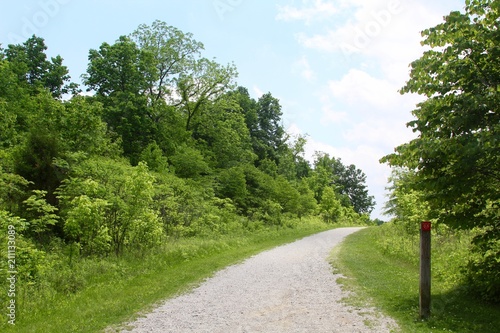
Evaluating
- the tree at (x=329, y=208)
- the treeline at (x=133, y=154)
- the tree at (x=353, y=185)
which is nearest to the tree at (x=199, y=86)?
the treeline at (x=133, y=154)

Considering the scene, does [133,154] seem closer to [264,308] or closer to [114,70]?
[114,70]

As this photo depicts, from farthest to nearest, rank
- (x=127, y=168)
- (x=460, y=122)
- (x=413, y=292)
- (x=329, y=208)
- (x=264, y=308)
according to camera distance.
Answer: (x=329, y=208)
(x=127, y=168)
(x=413, y=292)
(x=264, y=308)
(x=460, y=122)

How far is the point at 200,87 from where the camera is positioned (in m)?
41.1

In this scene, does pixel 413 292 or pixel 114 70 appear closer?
pixel 413 292

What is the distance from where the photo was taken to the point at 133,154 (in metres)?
33.5

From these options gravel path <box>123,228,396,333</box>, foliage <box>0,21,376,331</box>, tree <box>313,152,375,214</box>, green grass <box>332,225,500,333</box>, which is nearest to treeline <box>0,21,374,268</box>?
foliage <box>0,21,376,331</box>

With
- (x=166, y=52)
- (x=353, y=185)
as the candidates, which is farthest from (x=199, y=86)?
(x=353, y=185)

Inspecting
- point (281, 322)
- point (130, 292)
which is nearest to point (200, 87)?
point (130, 292)

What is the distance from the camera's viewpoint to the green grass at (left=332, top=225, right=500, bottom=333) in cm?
667

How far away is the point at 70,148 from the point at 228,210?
496 inches

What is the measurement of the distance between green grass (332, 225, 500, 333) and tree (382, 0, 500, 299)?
2.81 ft

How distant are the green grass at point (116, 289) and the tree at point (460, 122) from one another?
6.13 m

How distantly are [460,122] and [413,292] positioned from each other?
13.9 feet

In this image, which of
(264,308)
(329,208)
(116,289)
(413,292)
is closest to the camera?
(264,308)
